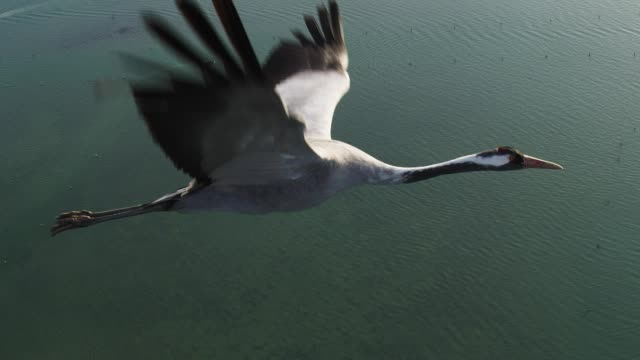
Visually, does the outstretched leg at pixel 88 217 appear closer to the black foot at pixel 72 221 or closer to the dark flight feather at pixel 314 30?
the black foot at pixel 72 221

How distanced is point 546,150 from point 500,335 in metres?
4.70

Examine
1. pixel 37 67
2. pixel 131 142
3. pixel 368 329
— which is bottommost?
pixel 368 329

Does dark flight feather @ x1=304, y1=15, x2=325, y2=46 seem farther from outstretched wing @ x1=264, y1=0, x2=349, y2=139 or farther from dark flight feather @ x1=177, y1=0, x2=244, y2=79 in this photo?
dark flight feather @ x1=177, y1=0, x2=244, y2=79

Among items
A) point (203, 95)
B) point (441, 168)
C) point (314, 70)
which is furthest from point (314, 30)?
point (203, 95)

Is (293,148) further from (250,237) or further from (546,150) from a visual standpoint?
(546,150)

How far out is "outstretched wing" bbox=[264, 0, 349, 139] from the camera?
21.1ft

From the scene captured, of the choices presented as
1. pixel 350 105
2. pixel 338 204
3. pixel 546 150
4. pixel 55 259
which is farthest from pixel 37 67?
pixel 546 150

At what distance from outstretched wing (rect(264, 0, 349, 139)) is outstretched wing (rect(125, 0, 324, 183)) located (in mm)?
2025

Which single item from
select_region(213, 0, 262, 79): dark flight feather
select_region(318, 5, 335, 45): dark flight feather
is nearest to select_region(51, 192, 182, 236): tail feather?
select_region(213, 0, 262, 79): dark flight feather

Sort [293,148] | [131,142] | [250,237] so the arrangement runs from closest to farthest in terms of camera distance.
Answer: [293,148] → [250,237] → [131,142]

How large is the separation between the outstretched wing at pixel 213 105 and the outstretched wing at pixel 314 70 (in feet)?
6.64

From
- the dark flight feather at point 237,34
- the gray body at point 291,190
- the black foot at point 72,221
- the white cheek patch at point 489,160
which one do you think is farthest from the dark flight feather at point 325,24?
the black foot at point 72,221

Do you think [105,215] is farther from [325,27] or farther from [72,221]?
[325,27]

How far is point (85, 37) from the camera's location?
16.9 meters
